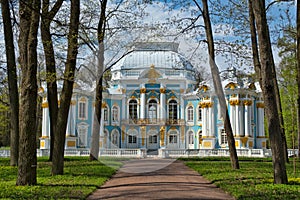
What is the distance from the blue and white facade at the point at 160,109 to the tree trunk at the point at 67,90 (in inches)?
174

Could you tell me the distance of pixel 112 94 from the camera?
21703 mm

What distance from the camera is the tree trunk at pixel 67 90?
1097cm

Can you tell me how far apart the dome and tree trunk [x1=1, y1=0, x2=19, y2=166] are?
537 centimetres

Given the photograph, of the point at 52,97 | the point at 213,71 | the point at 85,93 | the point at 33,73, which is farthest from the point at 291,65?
the point at 33,73

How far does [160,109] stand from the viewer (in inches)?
1014

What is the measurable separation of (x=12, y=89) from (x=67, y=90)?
4651 millimetres

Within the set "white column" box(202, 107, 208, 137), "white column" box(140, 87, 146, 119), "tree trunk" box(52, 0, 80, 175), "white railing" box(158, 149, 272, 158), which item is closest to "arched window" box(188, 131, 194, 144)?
"white column" box(202, 107, 208, 137)

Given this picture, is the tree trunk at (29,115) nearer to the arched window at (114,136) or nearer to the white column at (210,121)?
the arched window at (114,136)

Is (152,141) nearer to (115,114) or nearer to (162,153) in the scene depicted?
(162,153)

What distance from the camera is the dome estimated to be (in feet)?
53.8

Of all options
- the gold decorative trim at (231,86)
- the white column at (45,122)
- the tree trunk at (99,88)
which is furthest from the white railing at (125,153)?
the gold decorative trim at (231,86)

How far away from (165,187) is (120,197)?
1890 millimetres

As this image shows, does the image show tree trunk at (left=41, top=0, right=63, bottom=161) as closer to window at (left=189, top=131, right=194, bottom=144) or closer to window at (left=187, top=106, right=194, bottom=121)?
window at (left=187, top=106, right=194, bottom=121)

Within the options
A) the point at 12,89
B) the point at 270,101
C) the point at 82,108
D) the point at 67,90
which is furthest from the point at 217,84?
the point at 82,108
